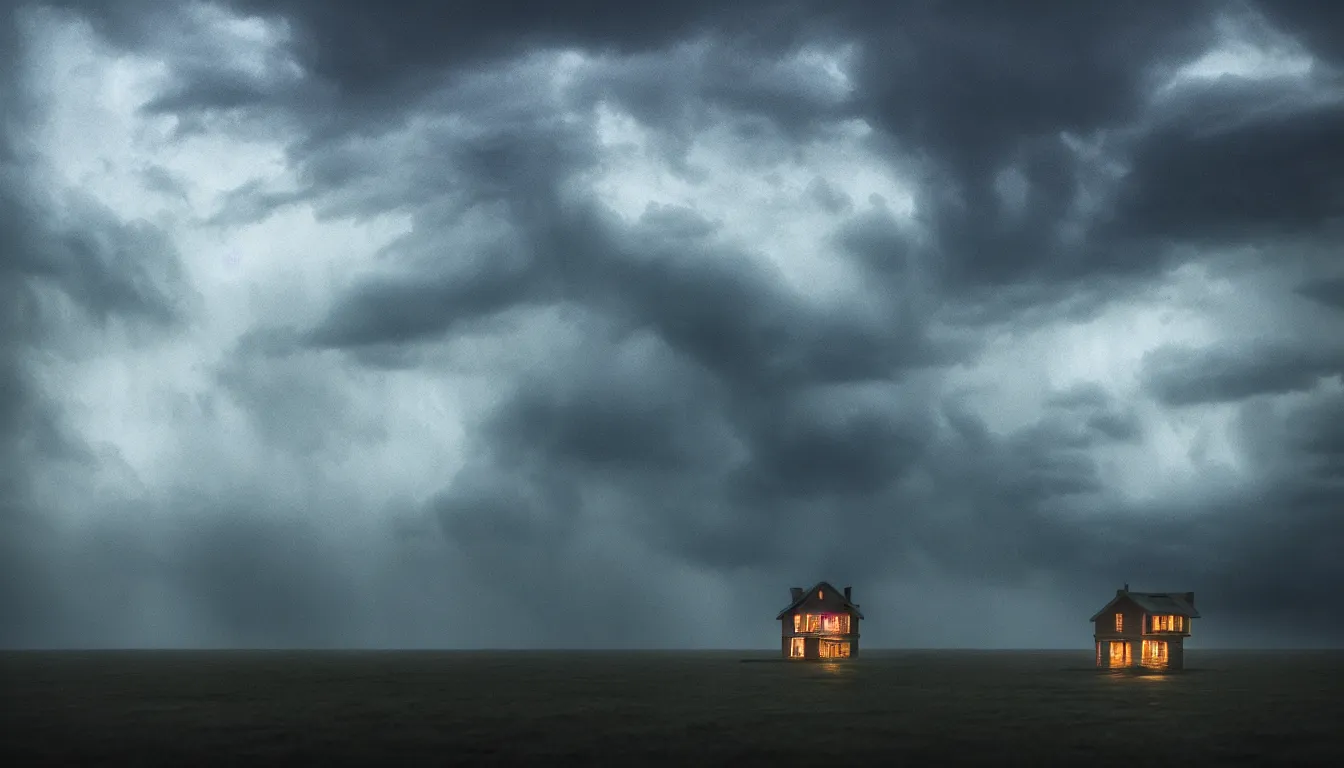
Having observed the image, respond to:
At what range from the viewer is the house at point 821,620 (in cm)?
14562

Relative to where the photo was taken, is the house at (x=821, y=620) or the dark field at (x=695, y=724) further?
the house at (x=821, y=620)

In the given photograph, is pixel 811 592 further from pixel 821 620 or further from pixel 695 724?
pixel 695 724

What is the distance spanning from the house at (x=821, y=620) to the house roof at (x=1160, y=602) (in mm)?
29705

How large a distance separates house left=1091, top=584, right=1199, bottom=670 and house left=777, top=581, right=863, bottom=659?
26.7 meters

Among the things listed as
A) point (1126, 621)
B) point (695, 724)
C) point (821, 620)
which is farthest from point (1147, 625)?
point (695, 724)

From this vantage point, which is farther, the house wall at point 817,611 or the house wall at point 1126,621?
the house wall at point 817,611

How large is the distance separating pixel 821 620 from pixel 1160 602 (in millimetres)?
35858

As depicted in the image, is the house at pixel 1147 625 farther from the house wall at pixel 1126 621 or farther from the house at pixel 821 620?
the house at pixel 821 620

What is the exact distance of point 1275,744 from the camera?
63750 mm

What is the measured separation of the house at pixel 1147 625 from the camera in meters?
128

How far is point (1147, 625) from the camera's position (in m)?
129

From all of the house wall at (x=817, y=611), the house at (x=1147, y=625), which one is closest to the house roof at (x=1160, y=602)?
the house at (x=1147, y=625)

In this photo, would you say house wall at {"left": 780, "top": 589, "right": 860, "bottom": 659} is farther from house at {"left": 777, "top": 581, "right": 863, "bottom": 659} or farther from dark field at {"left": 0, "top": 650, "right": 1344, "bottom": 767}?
dark field at {"left": 0, "top": 650, "right": 1344, "bottom": 767}

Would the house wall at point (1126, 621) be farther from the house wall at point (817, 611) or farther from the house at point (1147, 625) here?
the house wall at point (817, 611)
